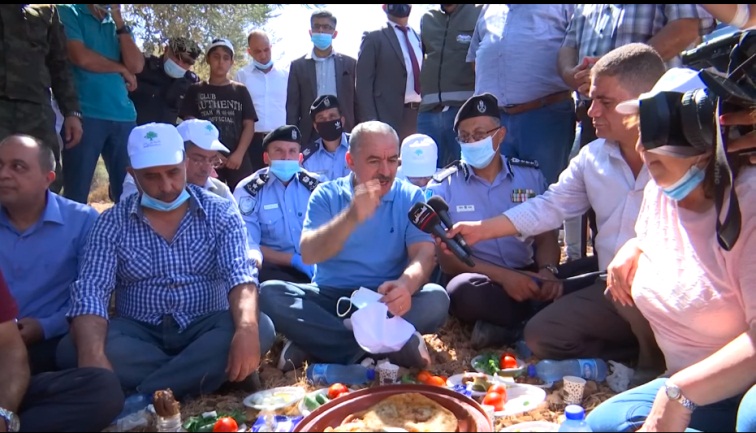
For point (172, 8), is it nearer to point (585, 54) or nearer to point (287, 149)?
point (287, 149)

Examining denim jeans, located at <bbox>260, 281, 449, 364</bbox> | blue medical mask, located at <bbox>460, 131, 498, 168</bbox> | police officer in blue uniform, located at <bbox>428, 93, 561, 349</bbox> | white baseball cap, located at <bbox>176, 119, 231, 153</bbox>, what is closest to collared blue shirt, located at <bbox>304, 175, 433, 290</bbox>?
denim jeans, located at <bbox>260, 281, 449, 364</bbox>

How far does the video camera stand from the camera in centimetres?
203

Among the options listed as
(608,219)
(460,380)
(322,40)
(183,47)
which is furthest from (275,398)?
(183,47)

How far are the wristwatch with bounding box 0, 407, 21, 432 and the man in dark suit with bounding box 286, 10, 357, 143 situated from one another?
4.54 meters

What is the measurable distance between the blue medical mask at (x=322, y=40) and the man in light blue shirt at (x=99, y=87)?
1.97 meters

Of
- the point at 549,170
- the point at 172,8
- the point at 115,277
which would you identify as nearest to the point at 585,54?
the point at 549,170

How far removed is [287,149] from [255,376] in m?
2.29

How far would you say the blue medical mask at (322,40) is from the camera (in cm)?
670

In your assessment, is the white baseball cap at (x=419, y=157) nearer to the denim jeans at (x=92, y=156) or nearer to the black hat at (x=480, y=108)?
the black hat at (x=480, y=108)

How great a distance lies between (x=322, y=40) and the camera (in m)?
6.71

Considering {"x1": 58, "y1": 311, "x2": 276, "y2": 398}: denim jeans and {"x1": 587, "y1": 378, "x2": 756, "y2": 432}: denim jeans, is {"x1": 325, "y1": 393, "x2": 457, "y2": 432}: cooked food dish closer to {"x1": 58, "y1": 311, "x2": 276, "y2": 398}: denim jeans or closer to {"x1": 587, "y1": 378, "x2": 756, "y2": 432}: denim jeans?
{"x1": 587, "y1": 378, "x2": 756, "y2": 432}: denim jeans

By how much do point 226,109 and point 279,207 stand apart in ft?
6.24

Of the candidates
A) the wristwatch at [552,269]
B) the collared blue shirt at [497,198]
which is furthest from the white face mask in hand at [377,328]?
the wristwatch at [552,269]

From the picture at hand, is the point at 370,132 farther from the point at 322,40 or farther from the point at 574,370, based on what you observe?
the point at 322,40
